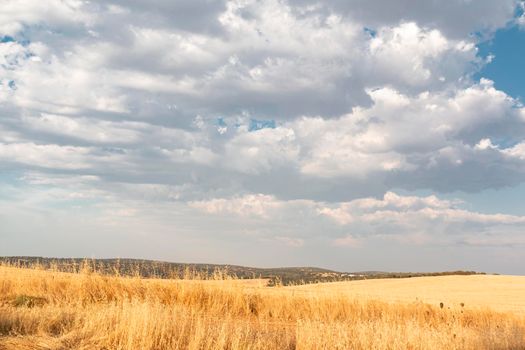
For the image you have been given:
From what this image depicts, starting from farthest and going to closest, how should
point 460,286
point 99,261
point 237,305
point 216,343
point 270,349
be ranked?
point 460,286
point 99,261
point 237,305
point 270,349
point 216,343

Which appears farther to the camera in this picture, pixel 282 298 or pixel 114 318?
pixel 282 298

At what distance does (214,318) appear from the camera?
598 inches

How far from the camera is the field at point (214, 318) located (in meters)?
9.72

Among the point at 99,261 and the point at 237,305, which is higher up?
the point at 99,261

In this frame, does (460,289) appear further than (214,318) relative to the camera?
Yes

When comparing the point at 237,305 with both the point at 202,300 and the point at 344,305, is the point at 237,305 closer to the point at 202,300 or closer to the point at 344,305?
the point at 202,300

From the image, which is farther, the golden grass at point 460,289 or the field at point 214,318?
the golden grass at point 460,289

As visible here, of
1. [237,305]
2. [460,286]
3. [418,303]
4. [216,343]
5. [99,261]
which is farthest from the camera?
[460,286]

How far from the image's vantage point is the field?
9719 mm

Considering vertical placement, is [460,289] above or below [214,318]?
above

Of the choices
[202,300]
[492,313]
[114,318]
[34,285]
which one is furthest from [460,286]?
[114,318]

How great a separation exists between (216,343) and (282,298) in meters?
9.50

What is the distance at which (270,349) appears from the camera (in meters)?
10.2

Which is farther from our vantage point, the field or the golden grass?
the golden grass
